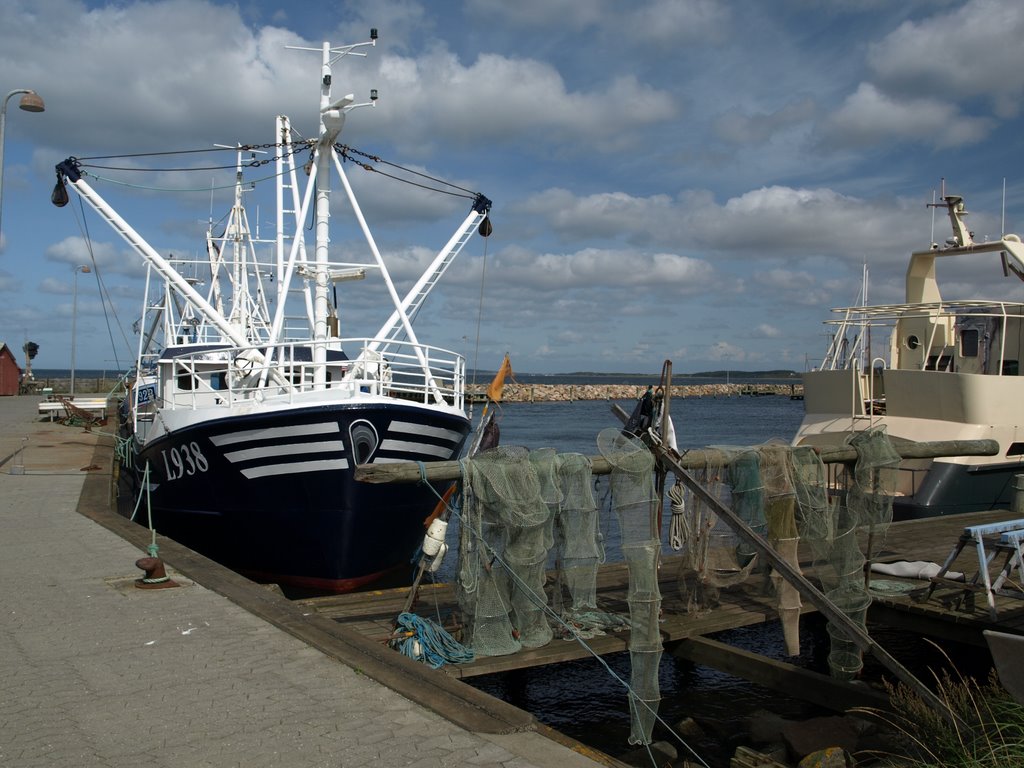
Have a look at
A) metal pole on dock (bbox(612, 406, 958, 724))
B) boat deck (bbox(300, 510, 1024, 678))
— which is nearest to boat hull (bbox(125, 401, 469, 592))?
boat deck (bbox(300, 510, 1024, 678))

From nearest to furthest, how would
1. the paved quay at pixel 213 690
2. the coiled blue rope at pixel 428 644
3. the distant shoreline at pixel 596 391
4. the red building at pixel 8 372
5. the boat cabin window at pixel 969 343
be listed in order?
the paved quay at pixel 213 690, the coiled blue rope at pixel 428 644, the boat cabin window at pixel 969 343, the red building at pixel 8 372, the distant shoreline at pixel 596 391

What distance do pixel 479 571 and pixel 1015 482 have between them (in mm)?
11753

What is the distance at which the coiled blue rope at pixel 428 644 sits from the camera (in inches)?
282

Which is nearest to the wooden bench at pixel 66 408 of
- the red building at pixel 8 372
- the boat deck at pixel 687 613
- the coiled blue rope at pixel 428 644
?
the red building at pixel 8 372

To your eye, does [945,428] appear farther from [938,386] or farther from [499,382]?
[499,382]

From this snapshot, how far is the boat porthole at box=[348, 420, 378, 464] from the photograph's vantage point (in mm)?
11625

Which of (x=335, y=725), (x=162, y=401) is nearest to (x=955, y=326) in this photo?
(x=162, y=401)

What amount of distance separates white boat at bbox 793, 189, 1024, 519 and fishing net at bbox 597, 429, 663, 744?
9172 millimetres

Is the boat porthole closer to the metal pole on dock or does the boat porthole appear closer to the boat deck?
the boat deck

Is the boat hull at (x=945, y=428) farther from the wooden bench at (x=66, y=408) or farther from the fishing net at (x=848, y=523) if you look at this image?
the wooden bench at (x=66, y=408)

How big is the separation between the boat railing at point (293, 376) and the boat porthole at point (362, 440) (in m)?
0.60

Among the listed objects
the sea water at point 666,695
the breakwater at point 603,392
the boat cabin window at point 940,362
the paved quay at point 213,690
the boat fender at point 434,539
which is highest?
the boat cabin window at point 940,362

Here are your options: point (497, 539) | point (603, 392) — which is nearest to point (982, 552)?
point (497, 539)

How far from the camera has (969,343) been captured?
18359 millimetres
